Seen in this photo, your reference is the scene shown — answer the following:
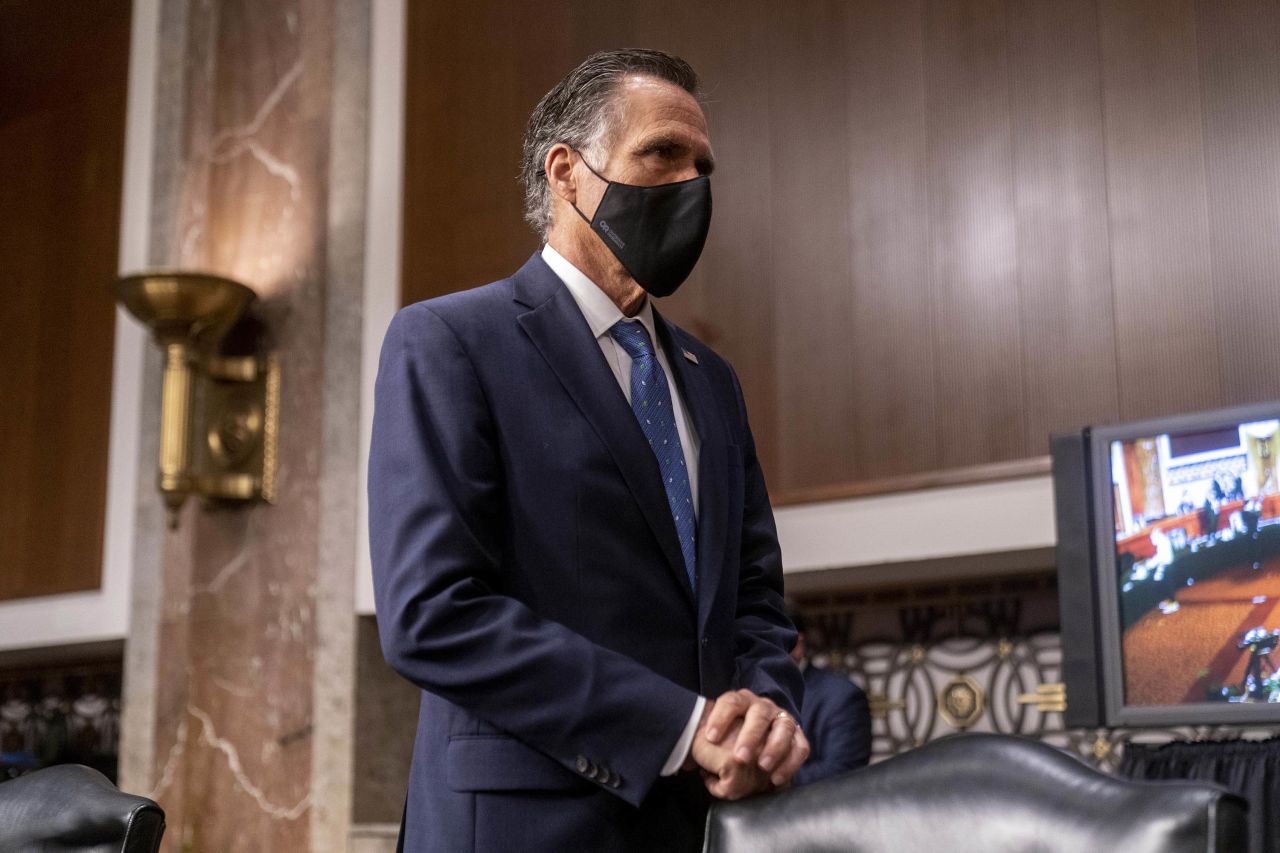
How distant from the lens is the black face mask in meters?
1.77

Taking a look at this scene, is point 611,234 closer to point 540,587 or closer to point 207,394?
point 540,587

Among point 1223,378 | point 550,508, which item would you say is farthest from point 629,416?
point 1223,378

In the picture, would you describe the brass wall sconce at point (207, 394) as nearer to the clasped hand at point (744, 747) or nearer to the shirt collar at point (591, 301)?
the shirt collar at point (591, 301)

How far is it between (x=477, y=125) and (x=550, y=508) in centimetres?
387

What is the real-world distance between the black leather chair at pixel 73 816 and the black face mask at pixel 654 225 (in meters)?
0.75

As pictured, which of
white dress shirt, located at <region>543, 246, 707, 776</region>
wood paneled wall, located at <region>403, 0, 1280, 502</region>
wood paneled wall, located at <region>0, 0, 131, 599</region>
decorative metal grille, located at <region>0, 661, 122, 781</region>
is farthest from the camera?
decorative metal grille, located at <region>0, 661, 122, 781</region>

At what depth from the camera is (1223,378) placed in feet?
12.1

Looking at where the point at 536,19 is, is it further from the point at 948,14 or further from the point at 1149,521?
the point at 1149,521

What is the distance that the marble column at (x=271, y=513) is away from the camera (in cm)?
520

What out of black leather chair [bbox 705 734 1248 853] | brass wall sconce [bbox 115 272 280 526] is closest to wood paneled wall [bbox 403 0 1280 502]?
brass wall sconce [bbox 115 272 280 526]

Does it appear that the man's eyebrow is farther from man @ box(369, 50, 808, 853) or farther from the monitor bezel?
the monitor bezel

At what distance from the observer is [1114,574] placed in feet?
10.8

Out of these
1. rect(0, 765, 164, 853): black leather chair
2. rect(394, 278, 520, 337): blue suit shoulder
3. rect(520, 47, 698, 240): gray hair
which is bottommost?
rect(0, 765, 164, 853): black leather chair

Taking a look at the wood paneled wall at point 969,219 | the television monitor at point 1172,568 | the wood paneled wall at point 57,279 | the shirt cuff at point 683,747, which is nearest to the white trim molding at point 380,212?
the wood paneled wall at point 969,219
